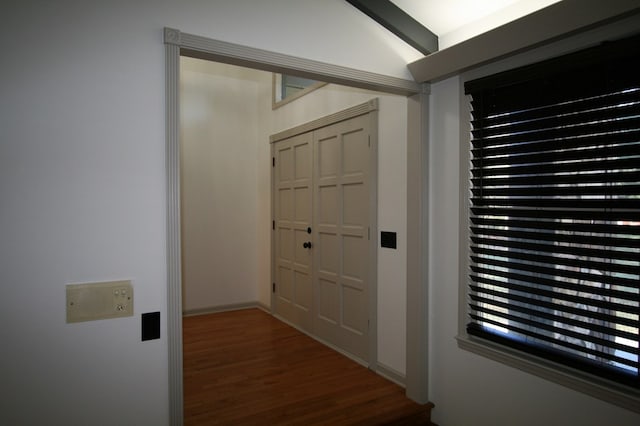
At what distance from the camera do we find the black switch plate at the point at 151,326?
1818mm

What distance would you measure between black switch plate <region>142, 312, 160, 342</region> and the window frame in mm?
1737

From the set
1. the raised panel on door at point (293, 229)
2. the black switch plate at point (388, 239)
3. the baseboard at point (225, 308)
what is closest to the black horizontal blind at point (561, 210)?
the black switch plate at point (388, 239)

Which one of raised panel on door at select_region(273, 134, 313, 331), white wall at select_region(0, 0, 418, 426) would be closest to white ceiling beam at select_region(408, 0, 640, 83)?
white wall at select_region(0, 0, 418, 426)

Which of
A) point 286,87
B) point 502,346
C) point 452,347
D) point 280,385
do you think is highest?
point 286,87

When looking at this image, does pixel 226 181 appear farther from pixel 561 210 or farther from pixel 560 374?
pixel 560 374

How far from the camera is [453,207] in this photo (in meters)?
2.58

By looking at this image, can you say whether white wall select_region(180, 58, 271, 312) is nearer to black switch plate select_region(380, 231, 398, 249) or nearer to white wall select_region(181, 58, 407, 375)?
white wall select_region(181, 58, 407, 375)

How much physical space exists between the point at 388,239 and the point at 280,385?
1347 mm

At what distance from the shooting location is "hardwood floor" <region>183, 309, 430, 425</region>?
257 cm

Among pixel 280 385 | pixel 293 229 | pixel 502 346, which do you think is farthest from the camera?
pixel 293 229

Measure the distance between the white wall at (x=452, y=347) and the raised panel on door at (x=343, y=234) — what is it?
2.37ft

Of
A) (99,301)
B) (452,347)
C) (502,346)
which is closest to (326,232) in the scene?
(452,347)

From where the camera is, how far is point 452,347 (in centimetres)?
261

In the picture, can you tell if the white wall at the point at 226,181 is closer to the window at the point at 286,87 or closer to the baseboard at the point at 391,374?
the window at the point at 286,87
